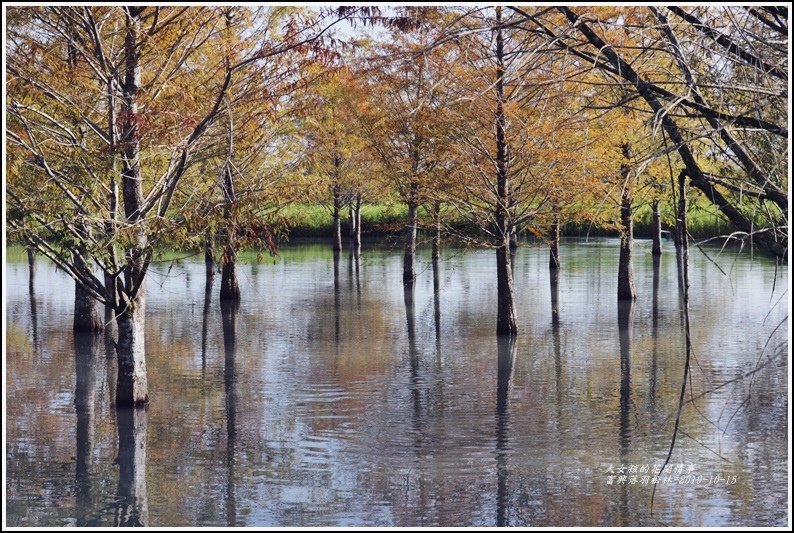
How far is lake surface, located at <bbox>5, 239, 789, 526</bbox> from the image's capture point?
407 inches

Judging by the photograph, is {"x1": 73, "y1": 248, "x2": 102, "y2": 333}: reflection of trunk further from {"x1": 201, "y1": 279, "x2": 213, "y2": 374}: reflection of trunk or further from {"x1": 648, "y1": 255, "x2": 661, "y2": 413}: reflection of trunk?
{"x1": 648, "y1": 255, "x2": 661, "y2": 413}: reflection of trunk

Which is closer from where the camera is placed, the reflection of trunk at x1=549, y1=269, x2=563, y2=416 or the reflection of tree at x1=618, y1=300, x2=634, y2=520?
the reflection of tree at x1=618, y1=300, x2=634, y2=520

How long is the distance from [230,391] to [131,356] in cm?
217

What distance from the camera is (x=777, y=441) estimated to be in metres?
12.9

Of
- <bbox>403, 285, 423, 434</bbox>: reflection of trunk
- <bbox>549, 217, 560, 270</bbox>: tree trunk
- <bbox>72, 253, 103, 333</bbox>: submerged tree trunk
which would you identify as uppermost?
<bbox>549, 217, 560, 270</bbox>: tree trunk

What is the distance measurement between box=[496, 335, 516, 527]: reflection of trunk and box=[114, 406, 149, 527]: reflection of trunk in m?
3.32

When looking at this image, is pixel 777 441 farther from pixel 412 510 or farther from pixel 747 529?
pixel 412 510

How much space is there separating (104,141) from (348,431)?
5.53 metres

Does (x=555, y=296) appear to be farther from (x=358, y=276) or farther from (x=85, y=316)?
(x=85, y=316)

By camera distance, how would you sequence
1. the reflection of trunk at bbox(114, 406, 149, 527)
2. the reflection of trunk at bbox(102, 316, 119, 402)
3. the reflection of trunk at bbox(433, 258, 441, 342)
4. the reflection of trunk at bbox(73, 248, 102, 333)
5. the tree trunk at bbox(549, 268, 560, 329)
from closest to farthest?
the reflection of trunk at bbox(114, 406, 149, 527)
the reflection of trunk at bbox(102, 316, 119, 402)
the reflection of trunk at bbox(73, 248, 102, 333)
the reflection of trunk at bbox(433, 258, 441, 342)
the tree trunk at bbox(549, 268, 560, 329)

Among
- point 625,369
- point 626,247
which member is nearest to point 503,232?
point 625,369

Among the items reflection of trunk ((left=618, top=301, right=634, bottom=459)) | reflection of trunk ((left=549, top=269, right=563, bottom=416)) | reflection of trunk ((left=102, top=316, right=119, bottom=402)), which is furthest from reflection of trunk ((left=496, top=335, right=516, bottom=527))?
reflection of trunk ((left=102, top=316, right=119, bottom=402))

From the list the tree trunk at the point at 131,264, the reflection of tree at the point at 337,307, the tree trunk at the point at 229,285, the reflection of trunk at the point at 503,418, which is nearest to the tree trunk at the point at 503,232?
the reflection of trunk at the point at 503,418

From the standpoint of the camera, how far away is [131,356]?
587 inches
